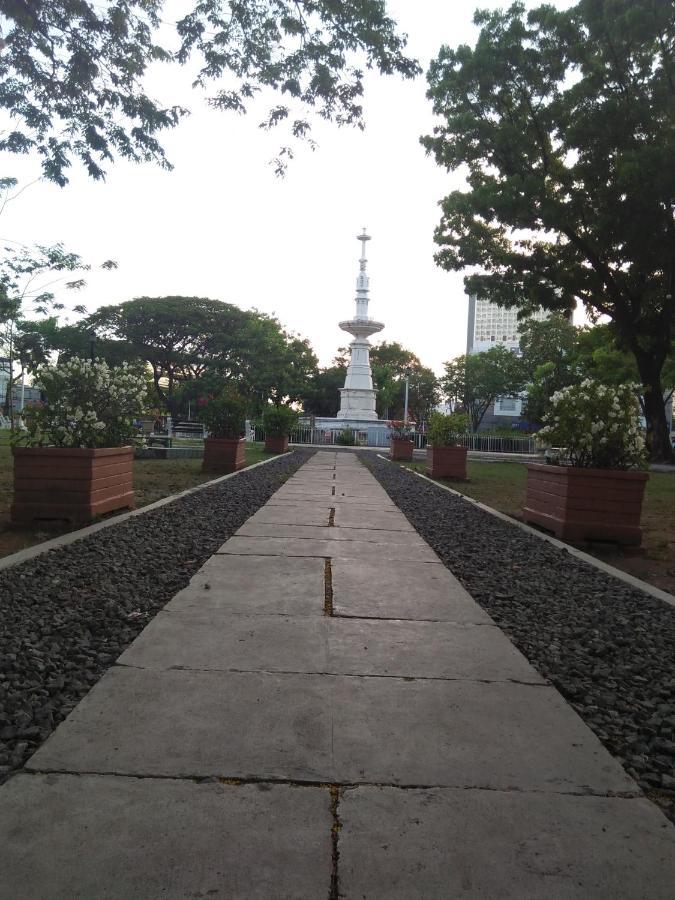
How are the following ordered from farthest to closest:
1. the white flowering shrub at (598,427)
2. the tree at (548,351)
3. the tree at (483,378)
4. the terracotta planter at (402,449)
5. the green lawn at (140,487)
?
the tree at (483,378) < the tree at (548,351) < the terracotta planter at (402,449) < the white flowering shrub at (598,427) < the green lawn at (140,487)

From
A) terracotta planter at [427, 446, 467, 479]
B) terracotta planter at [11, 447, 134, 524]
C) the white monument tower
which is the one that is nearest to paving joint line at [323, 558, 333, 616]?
terracotta planter at [11, 447, 134, 524]

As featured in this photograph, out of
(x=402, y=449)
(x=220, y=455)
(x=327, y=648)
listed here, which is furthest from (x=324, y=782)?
(x=402, y=449)

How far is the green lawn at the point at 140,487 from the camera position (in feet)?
17.6

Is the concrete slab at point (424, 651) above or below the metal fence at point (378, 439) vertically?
below

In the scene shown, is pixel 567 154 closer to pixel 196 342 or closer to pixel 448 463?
pixel 448 463

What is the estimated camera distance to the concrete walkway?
144 centimetres

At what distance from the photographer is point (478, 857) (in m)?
1.51

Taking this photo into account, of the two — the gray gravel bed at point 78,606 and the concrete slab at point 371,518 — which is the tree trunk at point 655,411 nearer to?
the concrete slab at point 371,518

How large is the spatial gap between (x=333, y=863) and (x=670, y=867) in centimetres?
76

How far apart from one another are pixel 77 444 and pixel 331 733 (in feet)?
16.3

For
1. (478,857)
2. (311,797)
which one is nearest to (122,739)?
(311,797)

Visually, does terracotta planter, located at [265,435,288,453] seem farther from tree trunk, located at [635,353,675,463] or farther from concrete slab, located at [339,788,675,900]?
concrete slab, located at [339,788,675,900]

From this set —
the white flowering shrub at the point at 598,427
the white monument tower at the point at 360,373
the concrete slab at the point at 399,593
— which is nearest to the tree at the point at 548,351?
the white monument tower at the point at 360,373

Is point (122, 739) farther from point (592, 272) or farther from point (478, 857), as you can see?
point (592, 272)
